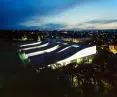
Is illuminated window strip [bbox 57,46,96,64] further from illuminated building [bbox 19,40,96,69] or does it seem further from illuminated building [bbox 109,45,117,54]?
illuminated building [bbox 109,45,117,54]

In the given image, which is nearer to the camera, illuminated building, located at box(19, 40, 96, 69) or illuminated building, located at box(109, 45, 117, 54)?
illuminated building, located at box(19, 40, 96, 69)

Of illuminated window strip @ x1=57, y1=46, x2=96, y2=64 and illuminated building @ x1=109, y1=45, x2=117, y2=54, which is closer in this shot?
illuminated window strip @ x1=57, y1=46, x2=96, y2=64

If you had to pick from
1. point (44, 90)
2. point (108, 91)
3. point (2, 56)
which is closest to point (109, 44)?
point (108, 91)

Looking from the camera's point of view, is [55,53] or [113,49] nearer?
[55,53]

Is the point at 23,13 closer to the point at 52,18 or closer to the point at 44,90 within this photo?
the point at 52,18

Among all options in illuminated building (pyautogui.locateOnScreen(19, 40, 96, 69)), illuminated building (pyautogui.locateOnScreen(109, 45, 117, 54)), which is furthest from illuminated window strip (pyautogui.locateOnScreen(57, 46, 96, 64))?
illuminated building (pyautogui.locateOnScreen(109, 45, 117, 54))

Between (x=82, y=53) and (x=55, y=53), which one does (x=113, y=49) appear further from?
(x=55, y=53)

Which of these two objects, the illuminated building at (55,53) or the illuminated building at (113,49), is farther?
the illuminated building at (113,49)

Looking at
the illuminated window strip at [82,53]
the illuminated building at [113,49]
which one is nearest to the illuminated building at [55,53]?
the illuminated window strip at [82,53]

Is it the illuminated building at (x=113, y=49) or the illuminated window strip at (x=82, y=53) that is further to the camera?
the illuminated building at (x=113, y=49)

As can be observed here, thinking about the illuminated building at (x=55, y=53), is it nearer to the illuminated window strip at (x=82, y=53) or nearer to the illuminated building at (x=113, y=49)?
the illuminated window strip at (x=82, y=53)

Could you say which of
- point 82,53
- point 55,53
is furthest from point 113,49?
point 55,53
